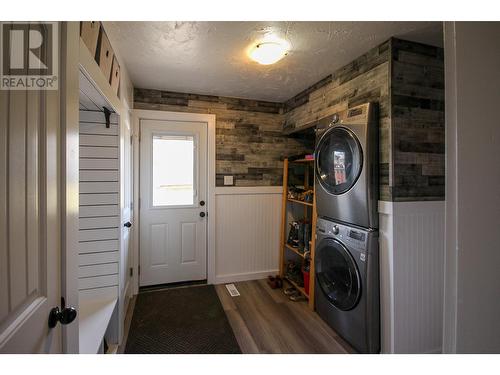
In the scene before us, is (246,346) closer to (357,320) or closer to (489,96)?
(357,320)

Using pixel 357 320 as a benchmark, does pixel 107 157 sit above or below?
above

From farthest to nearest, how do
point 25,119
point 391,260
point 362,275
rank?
point 362,275 → point 391,260 → point 25,119

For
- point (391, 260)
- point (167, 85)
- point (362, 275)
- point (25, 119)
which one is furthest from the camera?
point (167, 85)

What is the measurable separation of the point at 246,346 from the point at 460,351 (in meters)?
1.47

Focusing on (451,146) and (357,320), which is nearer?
(451,146)

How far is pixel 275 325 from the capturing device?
2.00m

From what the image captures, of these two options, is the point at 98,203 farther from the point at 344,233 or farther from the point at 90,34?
the point at 344,233

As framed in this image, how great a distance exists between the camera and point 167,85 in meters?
2.45

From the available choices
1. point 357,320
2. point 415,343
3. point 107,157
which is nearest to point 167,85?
point 107,157

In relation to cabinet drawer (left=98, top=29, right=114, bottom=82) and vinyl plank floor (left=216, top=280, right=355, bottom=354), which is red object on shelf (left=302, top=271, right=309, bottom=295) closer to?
vinyl plank floor (left=216, top=280, right=355, bottom=354)

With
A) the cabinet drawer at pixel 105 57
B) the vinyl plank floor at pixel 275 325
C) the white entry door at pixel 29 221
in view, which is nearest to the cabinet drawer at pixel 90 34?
the cabinet drawer at pixel 105 57

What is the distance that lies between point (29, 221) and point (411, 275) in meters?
2.01

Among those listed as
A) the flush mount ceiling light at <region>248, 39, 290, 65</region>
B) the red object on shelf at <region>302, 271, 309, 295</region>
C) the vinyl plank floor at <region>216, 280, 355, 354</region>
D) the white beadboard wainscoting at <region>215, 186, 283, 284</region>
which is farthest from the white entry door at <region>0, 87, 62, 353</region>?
the red object on shelf at <region>302, 271, 309, 295</region>
